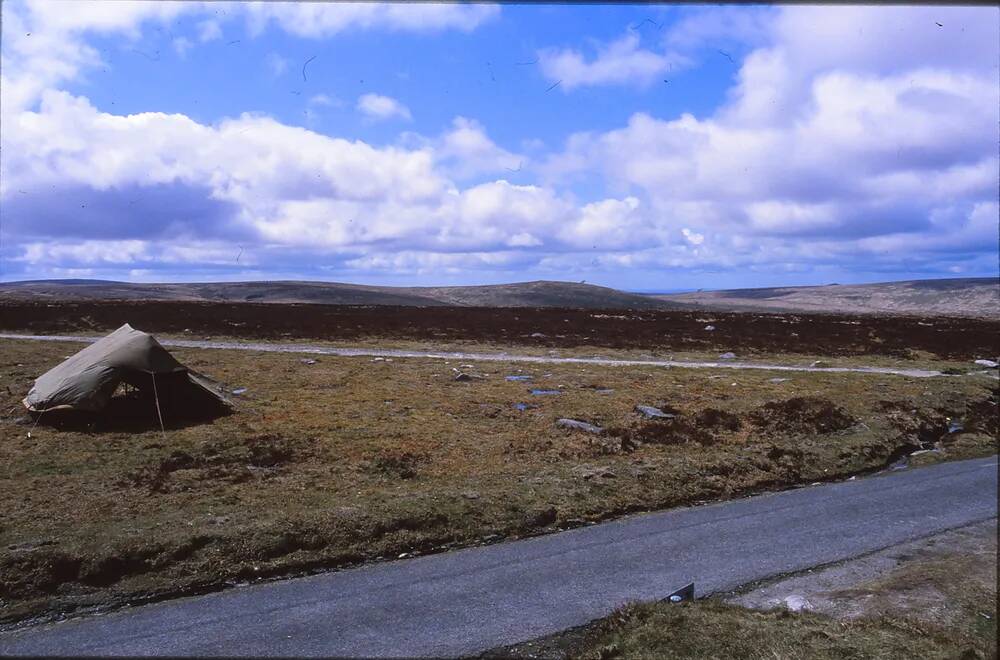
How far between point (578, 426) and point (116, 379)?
39.0ft

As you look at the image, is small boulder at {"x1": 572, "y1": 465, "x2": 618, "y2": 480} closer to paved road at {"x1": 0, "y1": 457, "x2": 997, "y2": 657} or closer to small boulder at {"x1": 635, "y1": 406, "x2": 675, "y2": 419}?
paved road at {"x1": 0, "y1": 457, "x2": 997, "y2": 657}

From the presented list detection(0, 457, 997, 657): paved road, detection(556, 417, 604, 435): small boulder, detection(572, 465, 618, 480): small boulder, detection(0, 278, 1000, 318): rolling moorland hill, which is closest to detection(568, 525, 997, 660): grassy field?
detection(0, 457, 997, 657): paved road

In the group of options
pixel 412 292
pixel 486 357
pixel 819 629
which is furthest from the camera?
pixel 412 292

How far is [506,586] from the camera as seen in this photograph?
841cm

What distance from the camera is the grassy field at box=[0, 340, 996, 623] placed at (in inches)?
360

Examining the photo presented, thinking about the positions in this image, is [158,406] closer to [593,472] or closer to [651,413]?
[593,472]

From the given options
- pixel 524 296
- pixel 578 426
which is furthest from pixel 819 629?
pixel 524 296

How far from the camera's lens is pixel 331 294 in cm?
15575

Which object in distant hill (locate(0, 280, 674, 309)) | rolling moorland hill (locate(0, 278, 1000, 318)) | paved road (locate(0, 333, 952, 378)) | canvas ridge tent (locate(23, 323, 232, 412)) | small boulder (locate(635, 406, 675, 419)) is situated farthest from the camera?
distant hill (locate(0, 280, 674, 309))

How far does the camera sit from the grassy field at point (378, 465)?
360 inches

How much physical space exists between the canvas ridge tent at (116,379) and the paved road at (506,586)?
10397 mm

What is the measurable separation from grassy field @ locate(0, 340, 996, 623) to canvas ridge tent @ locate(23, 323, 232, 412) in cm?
59

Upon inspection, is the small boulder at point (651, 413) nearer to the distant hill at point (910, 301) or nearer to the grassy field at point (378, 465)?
the grassy field at point (378, 465)

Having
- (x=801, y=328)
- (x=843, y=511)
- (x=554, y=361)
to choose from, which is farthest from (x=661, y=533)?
(x=801, y=328)
